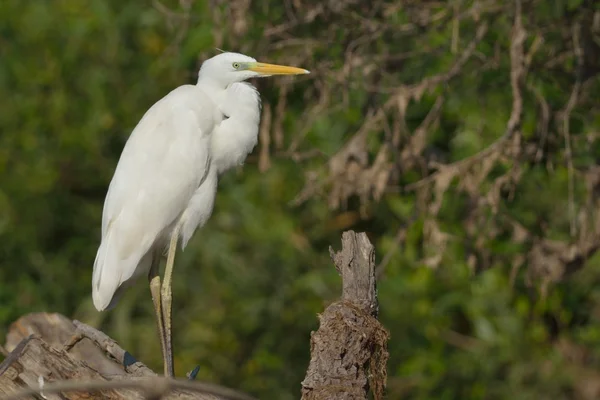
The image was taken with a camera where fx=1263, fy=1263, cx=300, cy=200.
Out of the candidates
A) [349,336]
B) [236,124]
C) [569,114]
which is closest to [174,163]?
[236,124]

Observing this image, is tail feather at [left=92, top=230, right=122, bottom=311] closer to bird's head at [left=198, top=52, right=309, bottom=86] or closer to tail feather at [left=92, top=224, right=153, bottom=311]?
tail feather at [left=92, top=224, right=153, bottom=311]

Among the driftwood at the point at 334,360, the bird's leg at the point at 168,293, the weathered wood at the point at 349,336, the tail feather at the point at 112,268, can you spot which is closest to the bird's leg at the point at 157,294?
the bird's leg at the point at 168,293

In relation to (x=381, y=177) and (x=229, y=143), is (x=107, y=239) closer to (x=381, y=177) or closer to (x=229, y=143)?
(x=229, y=143)

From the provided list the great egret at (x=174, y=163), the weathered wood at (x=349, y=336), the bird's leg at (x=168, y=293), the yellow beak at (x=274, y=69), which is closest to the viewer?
the weathered wood at (x=349, y=336)

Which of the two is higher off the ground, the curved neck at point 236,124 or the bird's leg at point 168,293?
the curved neck at point 236,124

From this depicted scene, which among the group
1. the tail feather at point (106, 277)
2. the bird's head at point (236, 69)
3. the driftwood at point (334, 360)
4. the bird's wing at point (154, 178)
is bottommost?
the driftwood at point (334, 360)

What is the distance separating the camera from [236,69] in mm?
4047

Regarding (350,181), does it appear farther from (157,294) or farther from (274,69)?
(157,294)

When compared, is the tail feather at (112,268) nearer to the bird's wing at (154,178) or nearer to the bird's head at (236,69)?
the bird's wing at (154,178)

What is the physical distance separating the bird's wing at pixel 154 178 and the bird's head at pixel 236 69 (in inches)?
3.6

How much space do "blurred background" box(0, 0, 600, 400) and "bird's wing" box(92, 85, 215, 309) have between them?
39 centimetres

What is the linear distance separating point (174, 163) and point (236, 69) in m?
0.36

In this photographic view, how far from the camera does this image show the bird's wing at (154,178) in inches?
160

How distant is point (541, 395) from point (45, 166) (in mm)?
2899
